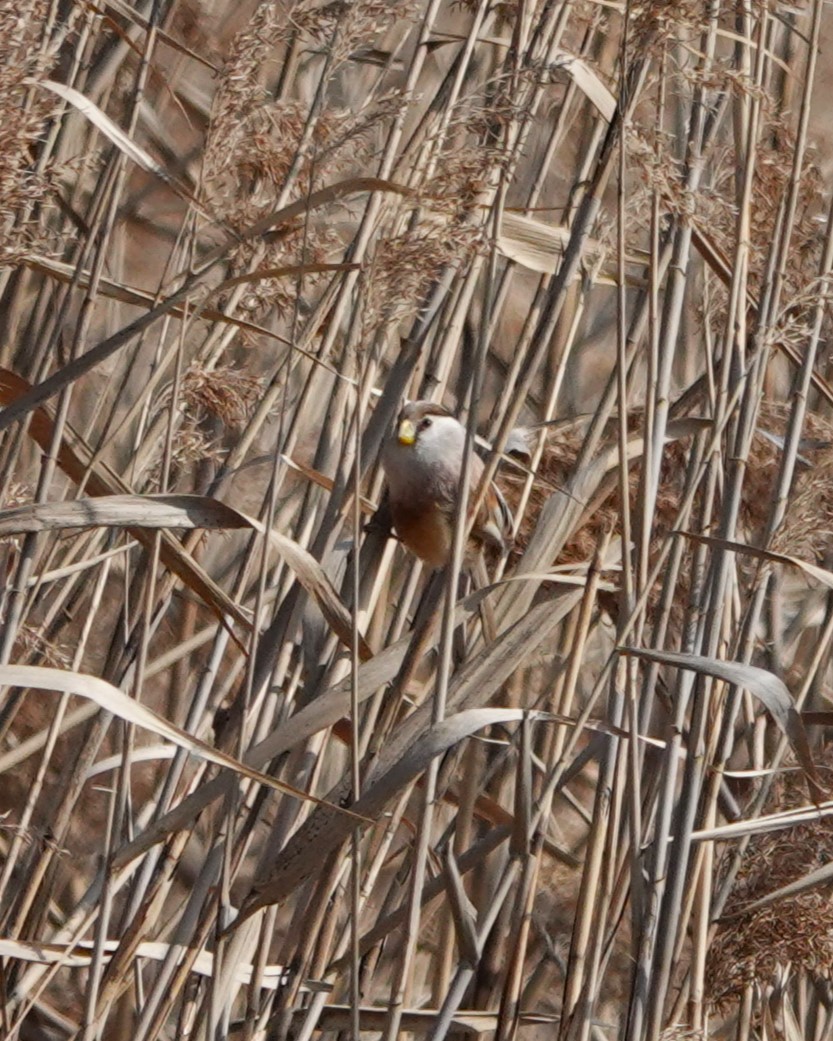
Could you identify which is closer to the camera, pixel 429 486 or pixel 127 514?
pixel 127 514

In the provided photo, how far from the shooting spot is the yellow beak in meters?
2.05

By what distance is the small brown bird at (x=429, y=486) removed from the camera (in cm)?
195

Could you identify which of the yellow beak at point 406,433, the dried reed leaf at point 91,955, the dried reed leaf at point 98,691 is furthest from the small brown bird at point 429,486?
the dried reed leaf at point 98,691

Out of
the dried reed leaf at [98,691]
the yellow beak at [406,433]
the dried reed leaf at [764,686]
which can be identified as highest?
the yellow beak at [406,433]

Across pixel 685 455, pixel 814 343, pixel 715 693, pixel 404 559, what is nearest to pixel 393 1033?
pixel 715 693

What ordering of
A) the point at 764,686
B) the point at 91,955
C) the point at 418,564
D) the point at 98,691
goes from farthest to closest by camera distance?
1. the point at 418,564
2. the point at 91,955
3. the point at 764,686
4. the point at 98,691

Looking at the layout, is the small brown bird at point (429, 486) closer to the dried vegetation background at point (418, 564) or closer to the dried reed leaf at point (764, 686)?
the dried vegetation background at point (418, 564)

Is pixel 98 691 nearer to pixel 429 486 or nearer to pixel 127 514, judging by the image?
pixel 127 514

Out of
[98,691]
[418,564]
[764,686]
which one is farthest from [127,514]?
[418,564]

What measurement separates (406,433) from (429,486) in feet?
0.28

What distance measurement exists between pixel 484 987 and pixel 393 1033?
727 millimetres

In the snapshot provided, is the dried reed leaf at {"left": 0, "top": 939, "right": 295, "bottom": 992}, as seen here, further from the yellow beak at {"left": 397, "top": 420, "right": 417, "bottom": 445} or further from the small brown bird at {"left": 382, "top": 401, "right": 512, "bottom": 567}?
the yellow beak at {"left": 397, "top": 420, "right": 417, "bottom": 445}

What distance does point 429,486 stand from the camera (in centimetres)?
207

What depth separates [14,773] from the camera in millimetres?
3107
